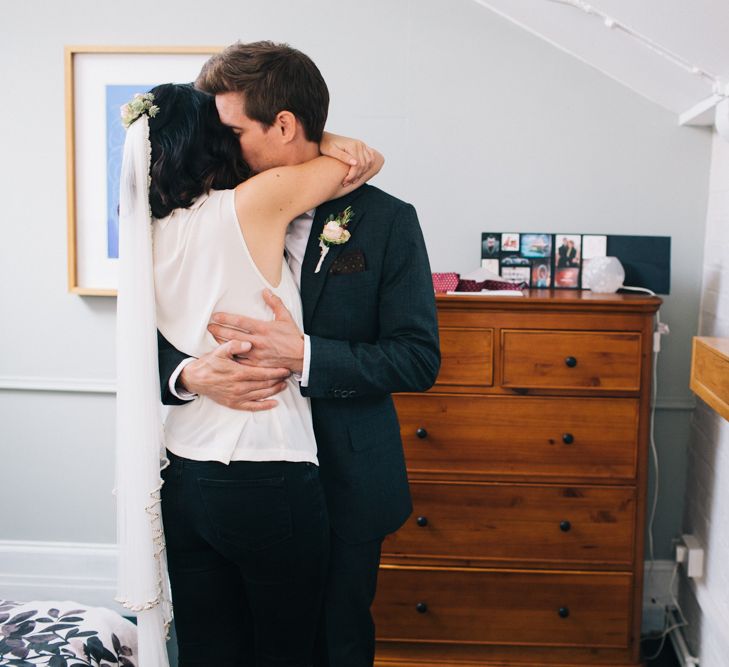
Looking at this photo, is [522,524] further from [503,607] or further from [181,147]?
[181,147]

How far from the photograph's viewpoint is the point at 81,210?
120 inches

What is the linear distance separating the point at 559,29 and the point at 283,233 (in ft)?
5.40

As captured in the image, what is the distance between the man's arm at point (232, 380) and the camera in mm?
1449

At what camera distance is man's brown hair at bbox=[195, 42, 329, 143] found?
1.44 meters

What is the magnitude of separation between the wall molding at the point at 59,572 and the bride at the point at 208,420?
68.5 inches

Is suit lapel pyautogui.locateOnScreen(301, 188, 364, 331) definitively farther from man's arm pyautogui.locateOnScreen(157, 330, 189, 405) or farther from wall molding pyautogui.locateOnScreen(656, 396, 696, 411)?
A: wall molding pyautogui.locateOnScreen(656, 396, 696, 411)

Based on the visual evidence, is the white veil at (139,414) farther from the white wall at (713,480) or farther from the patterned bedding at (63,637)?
the white wall at (713,480)

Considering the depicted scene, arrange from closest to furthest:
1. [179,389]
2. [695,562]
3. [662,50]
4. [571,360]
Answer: [179,389] < [662,50] < [571,360] < [695,562]

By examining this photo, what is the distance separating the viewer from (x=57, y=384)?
10.2 feet

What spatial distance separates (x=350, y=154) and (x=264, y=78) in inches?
8.4

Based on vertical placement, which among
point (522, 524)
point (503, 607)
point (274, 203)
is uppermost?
point (274, 203)

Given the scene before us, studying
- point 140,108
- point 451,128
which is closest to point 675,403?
point 451,128

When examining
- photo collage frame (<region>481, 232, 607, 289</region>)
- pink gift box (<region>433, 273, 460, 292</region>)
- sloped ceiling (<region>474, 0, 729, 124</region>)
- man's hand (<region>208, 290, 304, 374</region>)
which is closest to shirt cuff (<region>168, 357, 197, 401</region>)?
man's hand (<region>208, 290, 304, 374</region>)

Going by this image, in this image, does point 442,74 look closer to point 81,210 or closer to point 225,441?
point 81,210
